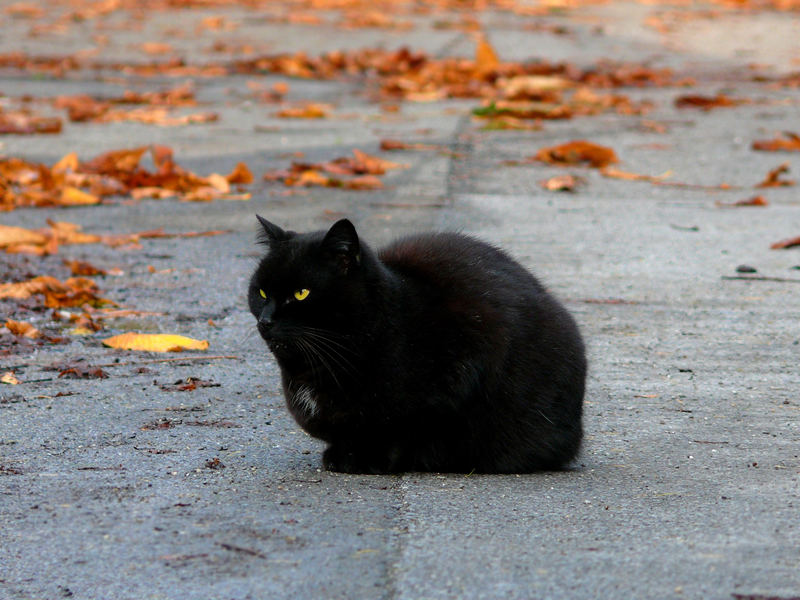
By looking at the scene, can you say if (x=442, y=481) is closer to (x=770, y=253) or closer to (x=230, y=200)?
(x=770, y=253)

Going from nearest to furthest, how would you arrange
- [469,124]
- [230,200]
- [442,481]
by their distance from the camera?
[442,481] → [230,200] → [469,124]

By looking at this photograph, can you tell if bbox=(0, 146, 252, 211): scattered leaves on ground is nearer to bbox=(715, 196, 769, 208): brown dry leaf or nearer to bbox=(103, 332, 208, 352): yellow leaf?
bbox=(103, 332, 208, 352): yellow leaf

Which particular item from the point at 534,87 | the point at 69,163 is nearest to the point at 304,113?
the point at 534,87

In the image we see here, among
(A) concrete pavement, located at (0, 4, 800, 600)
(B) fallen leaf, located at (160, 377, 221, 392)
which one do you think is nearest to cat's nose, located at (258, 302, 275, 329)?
(A) concrete pavement, located at (0, 4, 800, 600)

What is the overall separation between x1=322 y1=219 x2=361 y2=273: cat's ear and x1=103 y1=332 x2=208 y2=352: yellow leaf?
1.38 metres

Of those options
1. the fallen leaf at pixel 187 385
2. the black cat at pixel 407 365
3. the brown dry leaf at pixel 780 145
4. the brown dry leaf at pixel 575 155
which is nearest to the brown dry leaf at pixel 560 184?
the brown dry leaf at pixel 575 155

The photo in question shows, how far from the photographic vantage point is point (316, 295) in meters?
3.46

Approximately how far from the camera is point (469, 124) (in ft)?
34.1

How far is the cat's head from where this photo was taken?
343cm

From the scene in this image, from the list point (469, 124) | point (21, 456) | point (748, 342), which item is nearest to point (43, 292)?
point (21, 456)

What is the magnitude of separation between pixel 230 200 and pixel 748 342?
150 inches

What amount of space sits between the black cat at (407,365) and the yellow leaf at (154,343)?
3.88 feet

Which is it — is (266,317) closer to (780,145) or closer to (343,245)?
(343,245)

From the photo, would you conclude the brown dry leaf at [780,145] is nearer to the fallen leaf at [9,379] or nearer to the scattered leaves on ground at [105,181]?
the scattered leaves on ground at [105,181]
